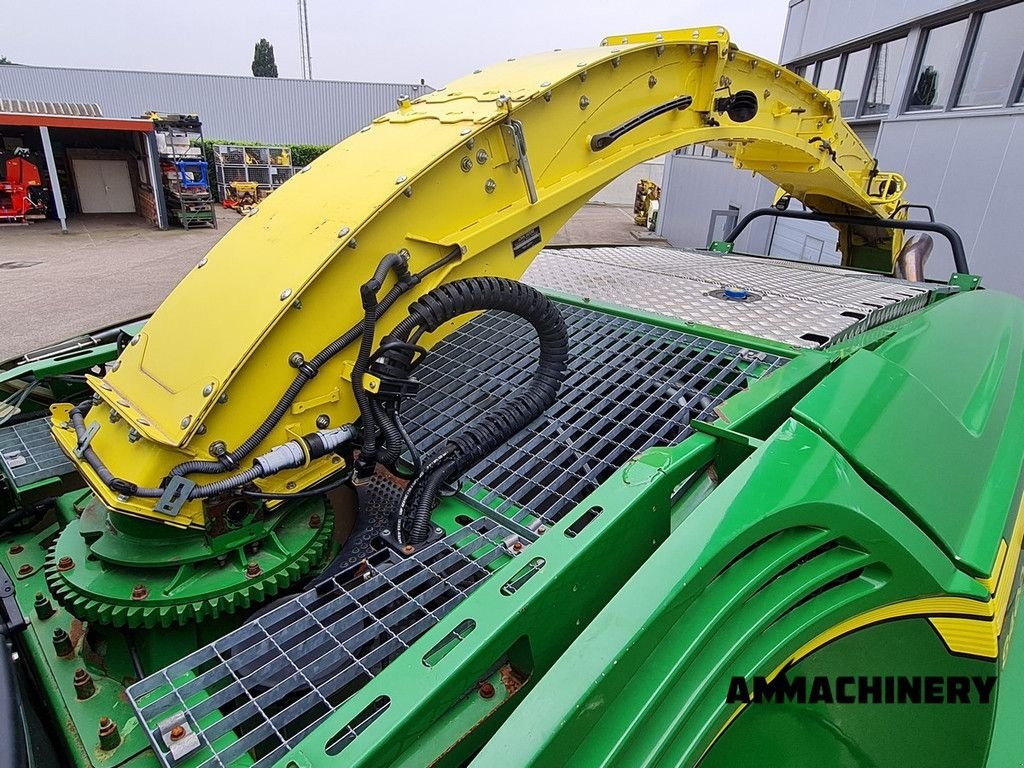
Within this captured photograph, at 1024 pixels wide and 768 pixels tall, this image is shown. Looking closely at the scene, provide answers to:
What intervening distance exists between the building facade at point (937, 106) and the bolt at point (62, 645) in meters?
8.37

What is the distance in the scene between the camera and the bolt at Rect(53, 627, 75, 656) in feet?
5.52

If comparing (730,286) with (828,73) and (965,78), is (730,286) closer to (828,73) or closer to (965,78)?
(965,78)

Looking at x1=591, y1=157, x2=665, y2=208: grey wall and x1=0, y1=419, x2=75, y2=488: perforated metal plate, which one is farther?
x1=591, y1=157, x2=665, y2=208: grey wall

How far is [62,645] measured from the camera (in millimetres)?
1684

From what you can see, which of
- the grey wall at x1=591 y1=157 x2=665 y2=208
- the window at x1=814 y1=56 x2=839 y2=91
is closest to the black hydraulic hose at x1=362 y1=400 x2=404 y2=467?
the window at x1=814 y1=56 x2=839 y2=91

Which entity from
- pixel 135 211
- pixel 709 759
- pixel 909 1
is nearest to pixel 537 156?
pixel 709 759

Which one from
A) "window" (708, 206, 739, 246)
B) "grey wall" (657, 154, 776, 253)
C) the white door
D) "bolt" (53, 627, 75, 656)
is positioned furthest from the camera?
the white door

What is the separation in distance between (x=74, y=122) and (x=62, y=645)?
18.7 m

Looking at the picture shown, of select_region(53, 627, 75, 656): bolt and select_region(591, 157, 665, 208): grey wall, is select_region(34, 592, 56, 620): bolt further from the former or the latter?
select_region(591, 157, 665, 208): grey wall

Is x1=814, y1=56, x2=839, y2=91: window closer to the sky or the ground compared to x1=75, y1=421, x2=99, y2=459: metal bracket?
closer to the sky

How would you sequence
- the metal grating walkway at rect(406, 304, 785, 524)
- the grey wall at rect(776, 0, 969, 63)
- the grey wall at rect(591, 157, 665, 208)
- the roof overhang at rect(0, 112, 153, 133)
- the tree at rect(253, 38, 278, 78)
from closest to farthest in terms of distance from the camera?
the metal grating walkway at rect(406, 304, 785, 524) < the grey wall at rect(776, 0, 969, 63) < the roof overhang at rect(0, 112, 153, 133) < the grey wall at rect(591, 157, 665, 208) < the tree at rect(253, 38, 278, 78)

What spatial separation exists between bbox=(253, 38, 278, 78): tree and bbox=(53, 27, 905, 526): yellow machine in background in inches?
2367

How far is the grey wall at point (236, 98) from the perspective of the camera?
27.3 metres

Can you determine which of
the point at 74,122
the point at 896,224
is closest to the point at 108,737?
the point at 896,224
